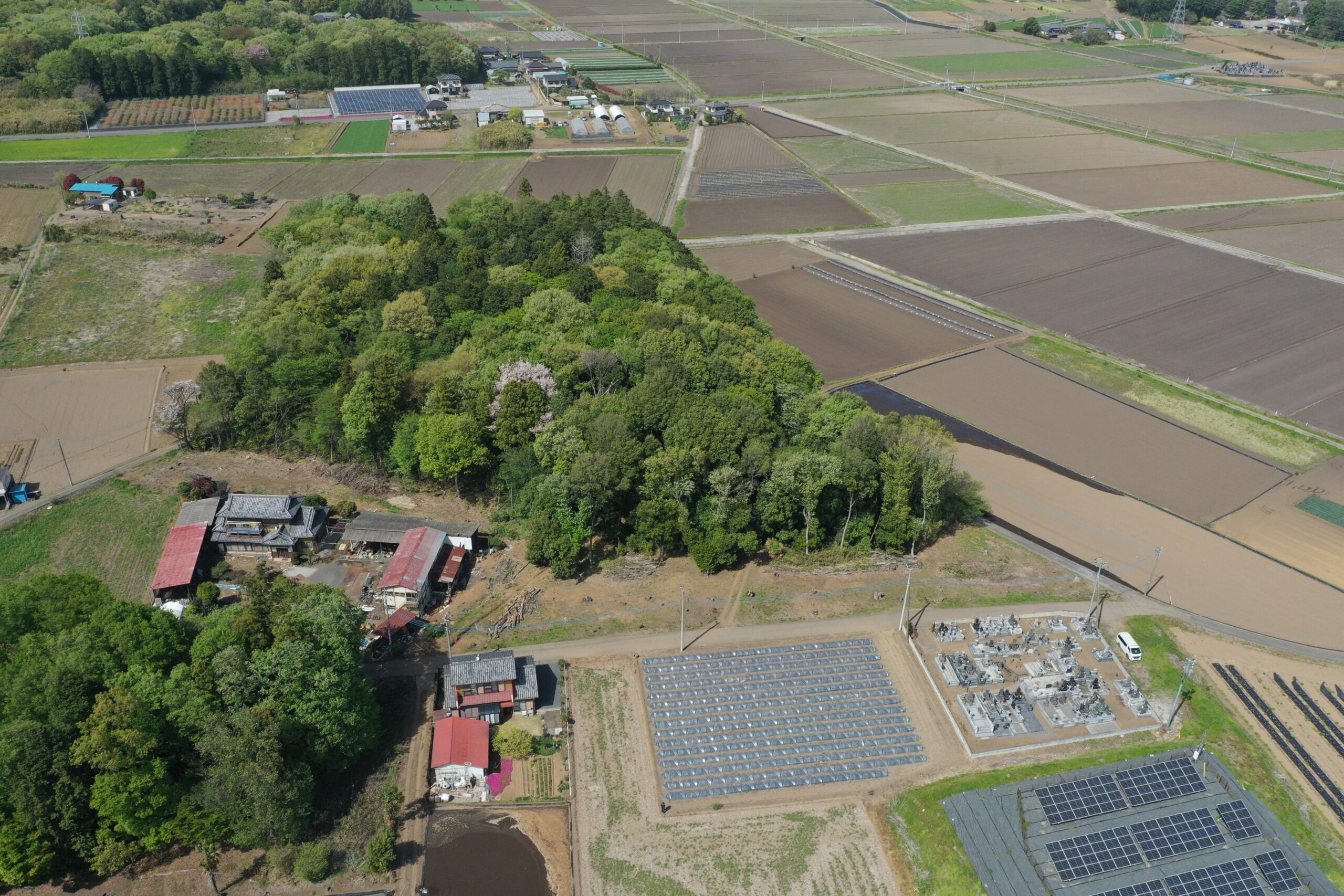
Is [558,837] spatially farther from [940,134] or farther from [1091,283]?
[940,134]

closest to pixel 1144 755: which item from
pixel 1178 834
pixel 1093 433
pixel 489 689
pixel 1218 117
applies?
pixel 1178 834

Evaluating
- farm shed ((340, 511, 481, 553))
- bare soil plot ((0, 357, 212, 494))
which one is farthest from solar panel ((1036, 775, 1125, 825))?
bare soil plot ((0, 357, 212, 494))

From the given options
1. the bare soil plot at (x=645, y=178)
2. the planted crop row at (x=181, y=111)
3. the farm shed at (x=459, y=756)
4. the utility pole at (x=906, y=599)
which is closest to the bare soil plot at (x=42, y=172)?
the planted crop row at (x=181, y=111)

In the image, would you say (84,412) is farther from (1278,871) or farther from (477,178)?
(1278,871)

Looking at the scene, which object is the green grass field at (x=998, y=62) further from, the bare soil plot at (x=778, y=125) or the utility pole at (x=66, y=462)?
the utility pole at (x=66, y=462)

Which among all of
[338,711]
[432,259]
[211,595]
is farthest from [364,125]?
[338,711]

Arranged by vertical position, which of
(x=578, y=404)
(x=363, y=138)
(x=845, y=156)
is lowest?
(x=363, y=138)
